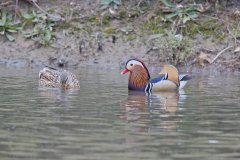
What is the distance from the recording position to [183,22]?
20000mm

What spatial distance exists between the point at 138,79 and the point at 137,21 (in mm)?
6061

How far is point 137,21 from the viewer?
68.0 feet

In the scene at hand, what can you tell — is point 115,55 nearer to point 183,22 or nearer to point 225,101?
point 183,22

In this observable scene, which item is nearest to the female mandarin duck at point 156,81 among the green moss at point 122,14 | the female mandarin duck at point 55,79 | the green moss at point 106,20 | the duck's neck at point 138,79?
the duck's neck at point 138,79

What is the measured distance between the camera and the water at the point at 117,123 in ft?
26.3

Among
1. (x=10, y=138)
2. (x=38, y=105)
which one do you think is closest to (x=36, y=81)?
(x=38, y=105)

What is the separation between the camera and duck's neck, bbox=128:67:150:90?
14703mm

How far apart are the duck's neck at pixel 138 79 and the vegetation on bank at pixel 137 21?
4.34 m

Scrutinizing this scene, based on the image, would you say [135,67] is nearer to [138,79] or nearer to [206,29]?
[138,79]

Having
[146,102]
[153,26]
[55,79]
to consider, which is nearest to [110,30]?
[153,26]

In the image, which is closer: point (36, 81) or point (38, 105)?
point (38, 105)

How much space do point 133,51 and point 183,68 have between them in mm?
1350

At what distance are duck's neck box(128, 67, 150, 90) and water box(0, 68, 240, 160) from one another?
14.7 inches

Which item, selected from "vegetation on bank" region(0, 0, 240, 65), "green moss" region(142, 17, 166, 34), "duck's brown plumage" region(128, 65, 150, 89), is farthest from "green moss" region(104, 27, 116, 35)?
"duck's brown plumage" region(128, 65, 150, 89)
